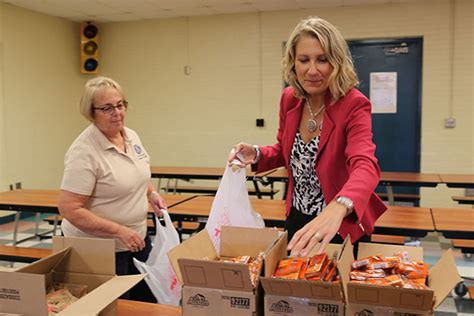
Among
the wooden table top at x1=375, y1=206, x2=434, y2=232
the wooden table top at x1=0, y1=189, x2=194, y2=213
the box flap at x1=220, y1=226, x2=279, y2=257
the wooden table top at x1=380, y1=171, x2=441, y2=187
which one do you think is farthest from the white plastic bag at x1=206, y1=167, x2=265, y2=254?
the wooden table top at x1=380, y1=171, x2=441, y2=187

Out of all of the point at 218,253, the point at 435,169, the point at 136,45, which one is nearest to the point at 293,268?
the point at 218,253

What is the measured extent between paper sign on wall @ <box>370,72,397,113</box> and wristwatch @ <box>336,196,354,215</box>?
5494 millimetres

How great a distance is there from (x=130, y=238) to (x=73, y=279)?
0.61 m

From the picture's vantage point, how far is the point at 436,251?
15.9 feet

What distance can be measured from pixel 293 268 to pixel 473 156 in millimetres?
5704

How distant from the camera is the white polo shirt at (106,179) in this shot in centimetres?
207

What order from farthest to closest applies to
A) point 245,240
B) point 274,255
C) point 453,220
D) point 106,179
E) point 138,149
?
point 453,220
point 138,149
point 106,179
point 245,240
point 274,255

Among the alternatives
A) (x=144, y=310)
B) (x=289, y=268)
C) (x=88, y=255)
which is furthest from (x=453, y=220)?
(x=88, y=255)

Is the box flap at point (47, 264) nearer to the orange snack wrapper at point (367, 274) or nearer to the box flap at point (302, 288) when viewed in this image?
the box flap at point (302, 288)

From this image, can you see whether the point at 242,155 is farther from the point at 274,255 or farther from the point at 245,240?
the point at 274,255

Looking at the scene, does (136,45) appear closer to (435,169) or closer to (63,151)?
(63,151)

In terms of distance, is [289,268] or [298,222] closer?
[289,268]

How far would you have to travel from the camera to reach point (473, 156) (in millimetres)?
6191

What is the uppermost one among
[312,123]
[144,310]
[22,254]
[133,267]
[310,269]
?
[312,123]
